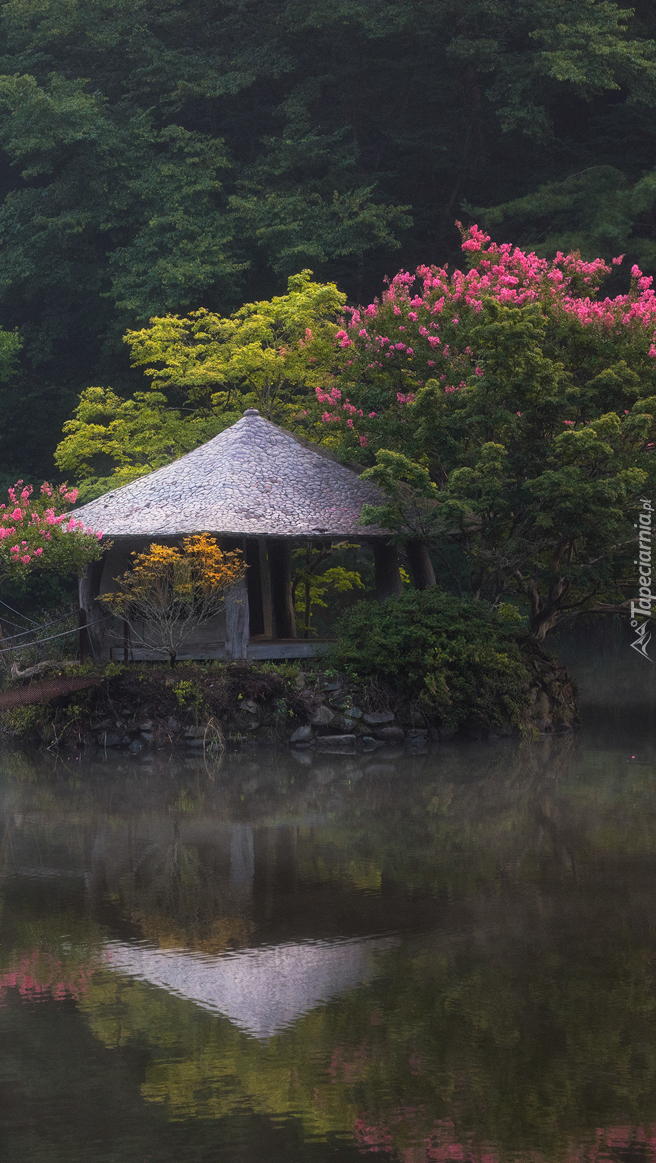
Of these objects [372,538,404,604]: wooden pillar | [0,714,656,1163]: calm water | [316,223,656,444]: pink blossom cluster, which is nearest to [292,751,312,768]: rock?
[0,714,656,1163]: calm water

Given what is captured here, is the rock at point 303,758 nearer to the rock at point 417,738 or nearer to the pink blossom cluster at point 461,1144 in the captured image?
the rock at point 417,738

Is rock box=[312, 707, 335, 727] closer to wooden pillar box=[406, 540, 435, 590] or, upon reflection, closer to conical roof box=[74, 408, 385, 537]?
conical roof box=[74, 408, 385, 537]

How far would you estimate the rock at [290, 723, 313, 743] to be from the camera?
15.7 m

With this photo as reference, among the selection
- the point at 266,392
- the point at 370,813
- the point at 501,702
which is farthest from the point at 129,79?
the point at 370,813

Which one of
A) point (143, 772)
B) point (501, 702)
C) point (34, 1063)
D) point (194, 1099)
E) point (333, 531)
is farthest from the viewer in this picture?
point (333, 531)

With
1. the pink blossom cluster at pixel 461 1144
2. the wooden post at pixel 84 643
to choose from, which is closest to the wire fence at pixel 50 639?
the wooden post at pixel 84 643

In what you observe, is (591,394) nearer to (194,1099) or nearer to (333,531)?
(333,531)

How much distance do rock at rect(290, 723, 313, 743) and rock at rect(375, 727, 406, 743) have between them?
888 millimetres

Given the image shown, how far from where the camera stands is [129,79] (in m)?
34.3

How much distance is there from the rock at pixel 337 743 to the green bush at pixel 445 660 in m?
0.85

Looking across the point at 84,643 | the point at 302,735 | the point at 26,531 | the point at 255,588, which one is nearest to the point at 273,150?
the point at 255,588

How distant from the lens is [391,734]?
51.6ft

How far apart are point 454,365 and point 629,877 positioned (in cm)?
1013

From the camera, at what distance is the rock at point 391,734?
619 inches
